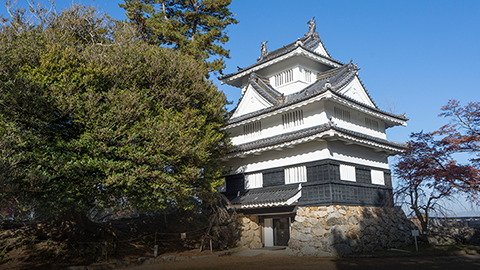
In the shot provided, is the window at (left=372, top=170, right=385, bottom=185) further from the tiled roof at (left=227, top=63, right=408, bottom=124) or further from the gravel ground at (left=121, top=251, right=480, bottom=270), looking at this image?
the gravel ground at (left=121, top=251, right=480, bottom=270)

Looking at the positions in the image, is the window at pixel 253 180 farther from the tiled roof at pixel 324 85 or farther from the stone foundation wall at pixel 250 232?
the tiled roof at pixel 324 85

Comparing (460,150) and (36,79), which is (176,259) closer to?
(36,79)

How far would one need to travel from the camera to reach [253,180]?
23078mm

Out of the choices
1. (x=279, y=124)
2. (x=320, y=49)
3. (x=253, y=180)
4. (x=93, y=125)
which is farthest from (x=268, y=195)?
(x=320, y=49)

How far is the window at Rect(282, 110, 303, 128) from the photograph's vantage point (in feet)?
71.2

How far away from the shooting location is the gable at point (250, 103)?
80.4ft

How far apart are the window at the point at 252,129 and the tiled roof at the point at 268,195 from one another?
12.5 ft

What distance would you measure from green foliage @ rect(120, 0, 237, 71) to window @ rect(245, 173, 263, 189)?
30.9 ft

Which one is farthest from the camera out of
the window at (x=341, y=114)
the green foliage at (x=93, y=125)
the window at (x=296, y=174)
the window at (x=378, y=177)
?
the window at (x=378, y=177)

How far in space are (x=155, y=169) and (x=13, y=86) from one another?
20.7 ft

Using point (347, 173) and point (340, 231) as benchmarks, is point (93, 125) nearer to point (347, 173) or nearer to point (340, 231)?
point (340, 231)

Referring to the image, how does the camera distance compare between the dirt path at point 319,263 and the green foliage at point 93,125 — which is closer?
the green foliage at point 93,125

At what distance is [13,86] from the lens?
43.3ft

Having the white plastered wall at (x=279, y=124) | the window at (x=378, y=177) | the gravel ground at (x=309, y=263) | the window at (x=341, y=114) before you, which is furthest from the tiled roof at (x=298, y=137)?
the gravel ground at (x=309, y=263)
